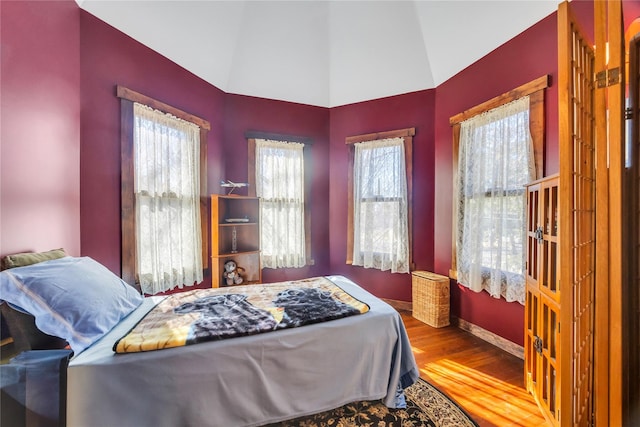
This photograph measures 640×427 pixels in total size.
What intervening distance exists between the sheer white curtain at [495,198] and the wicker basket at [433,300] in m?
0.23

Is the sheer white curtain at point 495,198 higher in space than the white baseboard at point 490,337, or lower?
higher

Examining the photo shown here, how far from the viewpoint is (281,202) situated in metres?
3.81

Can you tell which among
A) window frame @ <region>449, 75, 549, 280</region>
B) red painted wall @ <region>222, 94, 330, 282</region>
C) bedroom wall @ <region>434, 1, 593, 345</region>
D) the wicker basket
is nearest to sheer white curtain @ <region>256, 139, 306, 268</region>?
red painted wall @ <region>222, 94, 330, 282</region>

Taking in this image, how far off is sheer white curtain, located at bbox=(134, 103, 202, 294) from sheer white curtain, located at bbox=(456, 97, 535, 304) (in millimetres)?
2954

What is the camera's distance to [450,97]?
320 cm

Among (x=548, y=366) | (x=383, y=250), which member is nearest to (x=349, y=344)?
(x=548, y=366)

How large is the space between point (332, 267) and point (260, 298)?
7.08 ft

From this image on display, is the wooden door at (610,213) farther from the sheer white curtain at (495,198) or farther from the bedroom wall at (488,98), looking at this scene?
the sheer white curtain at (495,198)

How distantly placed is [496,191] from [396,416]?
2.12 meters

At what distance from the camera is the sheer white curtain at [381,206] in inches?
141

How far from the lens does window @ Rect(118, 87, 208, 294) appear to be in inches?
96.8

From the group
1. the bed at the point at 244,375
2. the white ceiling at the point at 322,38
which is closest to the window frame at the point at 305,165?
the white ceiling at the point at 322,38

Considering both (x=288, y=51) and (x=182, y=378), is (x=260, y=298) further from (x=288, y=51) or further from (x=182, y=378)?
(x=288, y=51)

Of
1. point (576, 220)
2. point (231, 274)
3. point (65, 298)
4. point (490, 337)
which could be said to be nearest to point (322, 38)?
point (231, 274)
